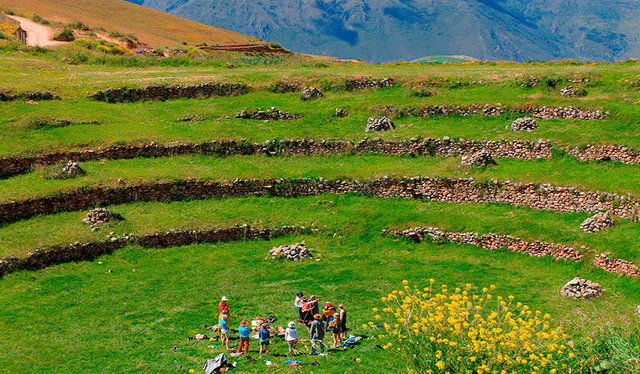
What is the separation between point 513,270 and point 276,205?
14664 millimetres

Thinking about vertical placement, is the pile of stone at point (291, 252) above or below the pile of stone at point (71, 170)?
below

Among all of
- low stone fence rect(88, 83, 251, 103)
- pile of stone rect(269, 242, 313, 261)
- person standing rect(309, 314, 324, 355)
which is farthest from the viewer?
low stone fence rect(88, 83, 251, 103)

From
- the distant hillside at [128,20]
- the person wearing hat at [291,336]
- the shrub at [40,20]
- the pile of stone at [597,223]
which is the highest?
the distant hillside at [128,20]

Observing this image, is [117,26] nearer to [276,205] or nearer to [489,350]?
[276,205]

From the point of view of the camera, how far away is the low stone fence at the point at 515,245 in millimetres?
22000

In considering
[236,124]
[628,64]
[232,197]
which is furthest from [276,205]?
[628,64]

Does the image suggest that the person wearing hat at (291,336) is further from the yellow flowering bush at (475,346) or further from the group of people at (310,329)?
the yellow flowering bush at (475,346)

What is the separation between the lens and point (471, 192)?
29906 mm

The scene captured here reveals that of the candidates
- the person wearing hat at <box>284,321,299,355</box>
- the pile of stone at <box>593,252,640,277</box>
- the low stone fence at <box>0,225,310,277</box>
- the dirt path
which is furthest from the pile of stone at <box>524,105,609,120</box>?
the dirt path

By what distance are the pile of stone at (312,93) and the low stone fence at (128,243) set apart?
17801 mm

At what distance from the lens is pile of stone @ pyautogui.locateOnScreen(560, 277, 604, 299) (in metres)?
19.9

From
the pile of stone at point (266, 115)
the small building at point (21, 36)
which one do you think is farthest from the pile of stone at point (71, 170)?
the small building at point (21, 36)

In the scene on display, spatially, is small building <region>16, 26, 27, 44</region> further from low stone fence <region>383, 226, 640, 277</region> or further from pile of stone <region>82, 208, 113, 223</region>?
low stone fence <region>383, 226, 640, 277</region>

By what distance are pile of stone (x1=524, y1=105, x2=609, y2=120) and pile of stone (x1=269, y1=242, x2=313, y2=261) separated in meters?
22.7
